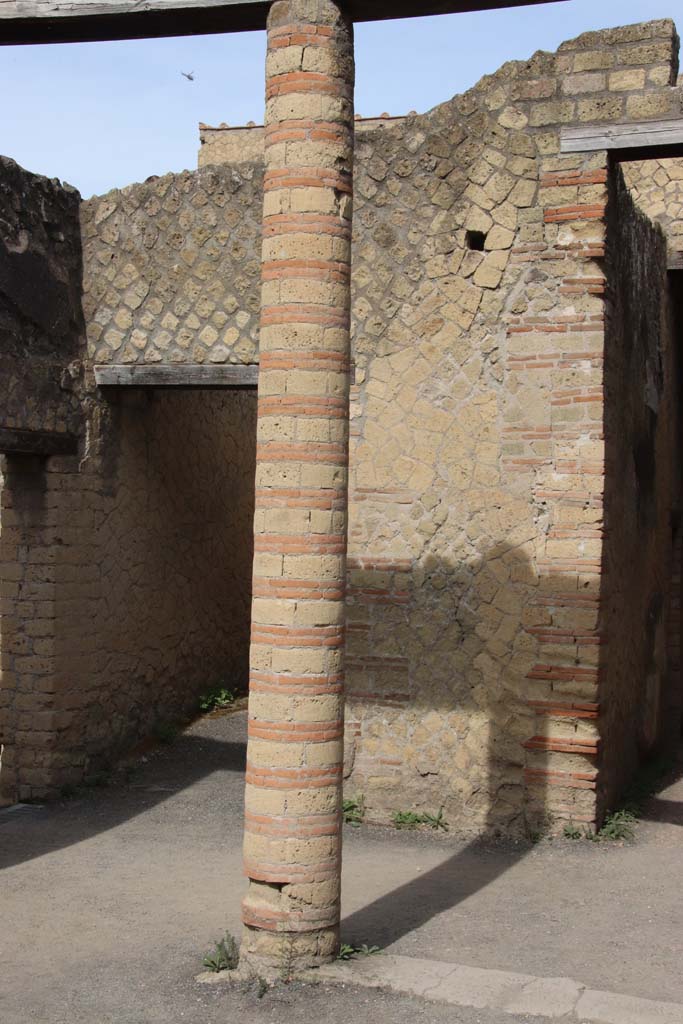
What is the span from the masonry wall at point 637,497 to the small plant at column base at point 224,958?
2.91m

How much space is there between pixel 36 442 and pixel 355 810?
10.6 feet

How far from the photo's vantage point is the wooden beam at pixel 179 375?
7.71m

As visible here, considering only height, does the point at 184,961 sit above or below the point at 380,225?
below

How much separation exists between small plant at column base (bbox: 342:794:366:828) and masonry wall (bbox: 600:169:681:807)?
1.51 metres

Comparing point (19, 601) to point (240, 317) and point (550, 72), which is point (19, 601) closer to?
point (240, 317)

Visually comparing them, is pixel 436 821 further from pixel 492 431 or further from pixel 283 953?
pixel 283 953

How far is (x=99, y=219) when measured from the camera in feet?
26.8

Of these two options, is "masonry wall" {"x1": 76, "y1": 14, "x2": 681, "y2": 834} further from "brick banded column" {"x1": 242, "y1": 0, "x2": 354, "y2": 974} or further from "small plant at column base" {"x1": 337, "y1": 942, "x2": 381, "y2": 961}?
"brick banded column" {"x1": 242, "y1": 0, "x2": 354, "y2": 974}

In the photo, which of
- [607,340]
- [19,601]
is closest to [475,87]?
[607,340]

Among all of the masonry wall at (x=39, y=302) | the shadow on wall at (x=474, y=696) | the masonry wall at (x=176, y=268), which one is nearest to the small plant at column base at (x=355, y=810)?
the shadow on wall at (x=474, y=696)

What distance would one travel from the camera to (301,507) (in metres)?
4.54

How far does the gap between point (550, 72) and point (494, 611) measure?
335 centimetres

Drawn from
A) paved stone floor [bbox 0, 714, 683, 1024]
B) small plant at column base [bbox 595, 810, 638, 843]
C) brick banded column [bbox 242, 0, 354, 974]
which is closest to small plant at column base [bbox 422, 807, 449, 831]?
paved stone floor [bbox 0, 714, 683, 1024]

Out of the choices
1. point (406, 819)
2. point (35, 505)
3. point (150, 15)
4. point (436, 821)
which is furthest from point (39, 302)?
point (436, 821)
